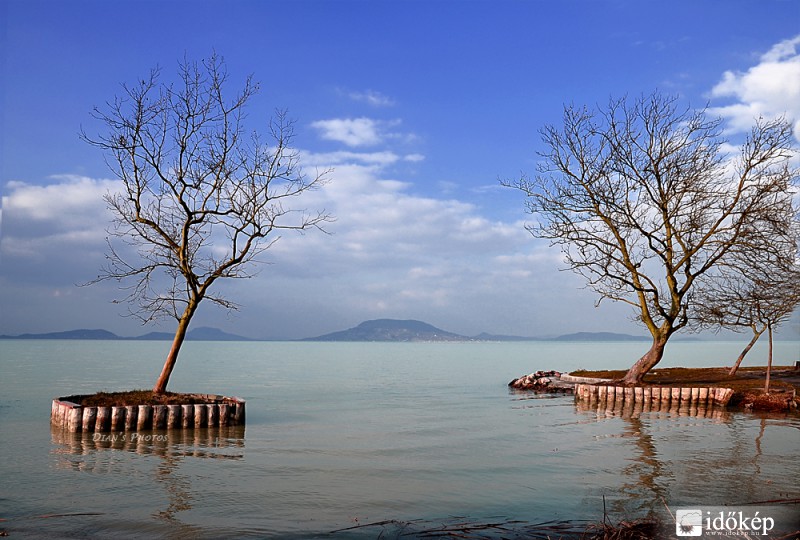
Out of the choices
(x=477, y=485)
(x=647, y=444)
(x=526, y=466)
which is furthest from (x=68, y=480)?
(x=647, y=444)

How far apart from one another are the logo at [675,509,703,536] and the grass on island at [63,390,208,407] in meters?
14.1

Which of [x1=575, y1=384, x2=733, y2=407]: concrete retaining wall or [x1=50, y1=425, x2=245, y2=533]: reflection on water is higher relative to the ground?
[x1=575, y1=384, x2=733, y2=407]: concrete retaining wall

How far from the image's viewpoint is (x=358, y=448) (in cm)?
1731

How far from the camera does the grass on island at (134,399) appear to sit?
1877cm

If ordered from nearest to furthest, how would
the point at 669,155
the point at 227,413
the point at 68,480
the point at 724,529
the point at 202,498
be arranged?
the point at 724,529
the point at 202,498
the point at 68,480
the point at 227,413
the point at 669,155

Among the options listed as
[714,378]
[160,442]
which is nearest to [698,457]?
[160,442]

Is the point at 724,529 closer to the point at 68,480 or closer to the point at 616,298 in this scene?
the point at 68,480

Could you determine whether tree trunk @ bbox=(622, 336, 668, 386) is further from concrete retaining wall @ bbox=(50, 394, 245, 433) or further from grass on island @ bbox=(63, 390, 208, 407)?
grass on island @ bbox=(63, 390, 208, 407)

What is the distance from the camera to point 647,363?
28.5 metres

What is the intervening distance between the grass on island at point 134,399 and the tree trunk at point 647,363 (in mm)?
18474

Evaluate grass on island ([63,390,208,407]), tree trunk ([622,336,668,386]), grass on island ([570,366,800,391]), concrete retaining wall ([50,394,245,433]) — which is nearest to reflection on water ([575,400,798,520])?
tree trunk ([622,336,668,386])

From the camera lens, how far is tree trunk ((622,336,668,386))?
91.9 feet

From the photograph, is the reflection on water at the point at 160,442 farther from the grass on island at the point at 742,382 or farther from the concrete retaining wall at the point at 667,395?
the grass on island at the point at 742,382

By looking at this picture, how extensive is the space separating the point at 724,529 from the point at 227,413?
1416cm
